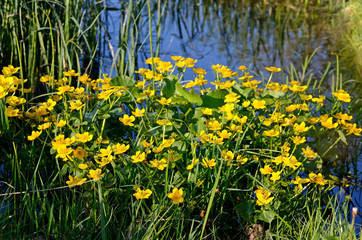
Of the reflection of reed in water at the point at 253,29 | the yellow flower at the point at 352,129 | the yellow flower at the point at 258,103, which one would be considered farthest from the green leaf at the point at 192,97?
the reflection of reed in water at the point at 253,29

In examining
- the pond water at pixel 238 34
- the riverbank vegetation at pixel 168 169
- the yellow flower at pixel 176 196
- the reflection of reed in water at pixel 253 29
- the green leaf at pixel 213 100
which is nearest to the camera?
the yellow flower at pixel 176 196

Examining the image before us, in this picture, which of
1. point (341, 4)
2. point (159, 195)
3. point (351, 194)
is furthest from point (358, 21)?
point (159, 195)

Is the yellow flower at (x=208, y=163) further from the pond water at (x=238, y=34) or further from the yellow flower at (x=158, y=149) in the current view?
the pond water at (x=238, y=34)

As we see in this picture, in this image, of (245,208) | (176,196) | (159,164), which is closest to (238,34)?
(245,208)

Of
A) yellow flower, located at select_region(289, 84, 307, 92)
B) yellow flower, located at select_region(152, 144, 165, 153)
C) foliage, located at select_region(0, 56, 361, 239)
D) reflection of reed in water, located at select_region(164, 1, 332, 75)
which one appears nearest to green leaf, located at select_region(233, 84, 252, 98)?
foliage, located at select_region(0, 56, 361, 239)

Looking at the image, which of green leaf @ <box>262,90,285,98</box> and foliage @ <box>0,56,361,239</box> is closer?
foliage @ <box>0,56,361,239</box>

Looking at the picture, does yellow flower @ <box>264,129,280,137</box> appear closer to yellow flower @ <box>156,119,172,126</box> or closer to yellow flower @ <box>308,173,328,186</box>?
yellow flower @ <box>308,173,328,186</box>

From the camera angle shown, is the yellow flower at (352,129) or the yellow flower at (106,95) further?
the yellow flower at (352,129)

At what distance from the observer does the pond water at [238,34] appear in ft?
14.1

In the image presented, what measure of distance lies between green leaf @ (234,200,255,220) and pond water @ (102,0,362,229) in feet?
6.30

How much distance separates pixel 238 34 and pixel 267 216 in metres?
3.59

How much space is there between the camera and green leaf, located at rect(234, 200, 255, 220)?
6.30 feet

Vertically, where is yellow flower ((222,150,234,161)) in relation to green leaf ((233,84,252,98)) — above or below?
below

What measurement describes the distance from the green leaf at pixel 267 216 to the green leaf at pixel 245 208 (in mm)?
45
